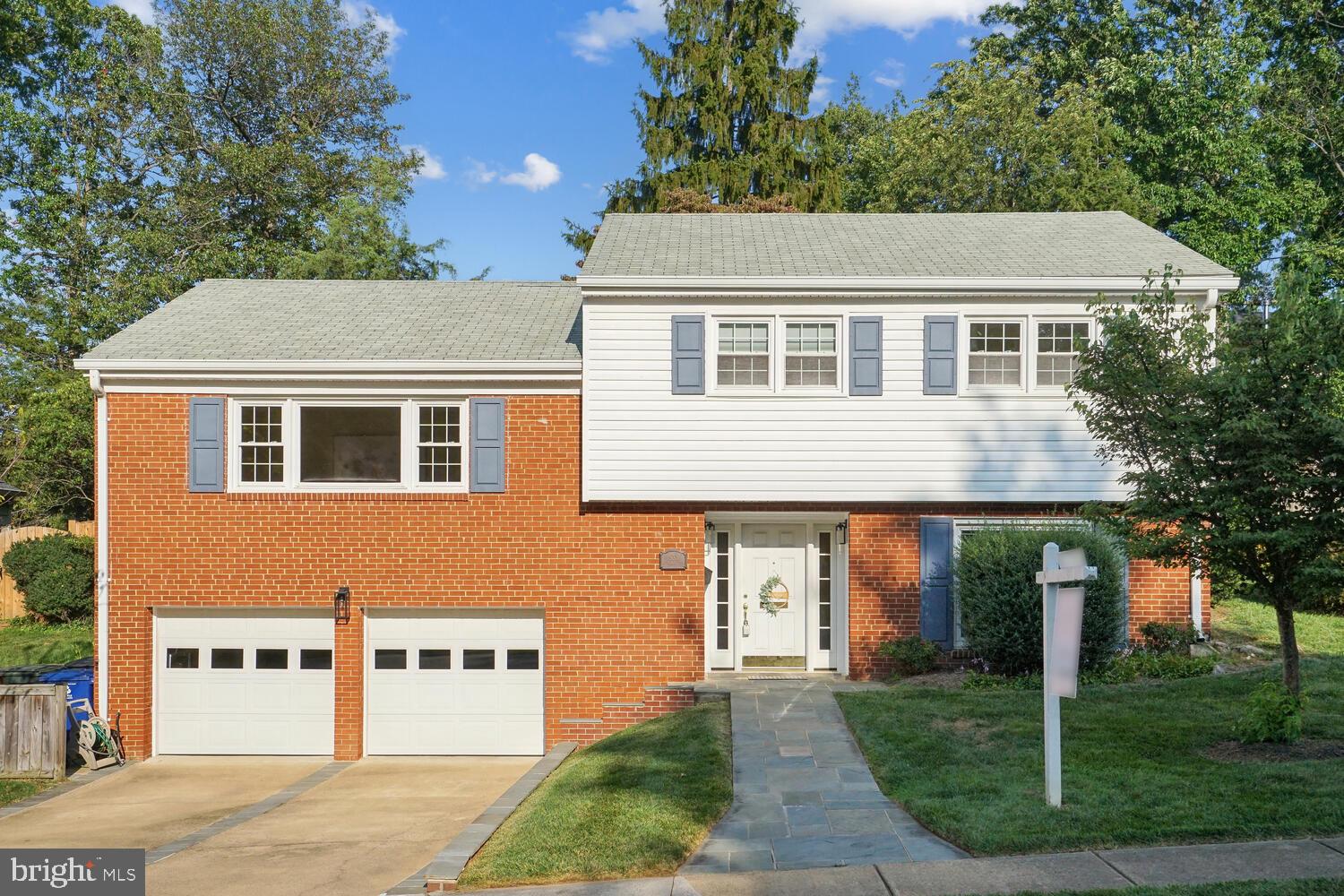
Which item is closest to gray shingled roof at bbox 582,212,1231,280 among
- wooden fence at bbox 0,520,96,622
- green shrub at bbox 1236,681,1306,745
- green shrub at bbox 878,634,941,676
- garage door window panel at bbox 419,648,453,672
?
green shrub at bbox 878,634,941,676

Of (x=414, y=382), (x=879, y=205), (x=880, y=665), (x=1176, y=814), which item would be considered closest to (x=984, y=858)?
(x=1176, y=814)

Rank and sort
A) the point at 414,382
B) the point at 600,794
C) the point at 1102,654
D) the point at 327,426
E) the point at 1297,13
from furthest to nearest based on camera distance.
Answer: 1. the point at 1297,13
2. the point at 327,426
3. the point at 414,382
4. the point at 1102,654
5. the point at 600,794

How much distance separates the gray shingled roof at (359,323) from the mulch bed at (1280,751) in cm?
888

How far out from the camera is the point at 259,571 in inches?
545

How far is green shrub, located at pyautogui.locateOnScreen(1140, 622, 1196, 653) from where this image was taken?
13.2 m

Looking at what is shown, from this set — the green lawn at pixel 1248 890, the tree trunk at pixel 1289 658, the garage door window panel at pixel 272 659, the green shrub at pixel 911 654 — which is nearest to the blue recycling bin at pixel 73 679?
the garage door window panel at pixel 272 659

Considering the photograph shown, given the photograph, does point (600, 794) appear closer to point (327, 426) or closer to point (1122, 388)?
point (1122, 388)

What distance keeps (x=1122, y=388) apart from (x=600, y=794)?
616 cm

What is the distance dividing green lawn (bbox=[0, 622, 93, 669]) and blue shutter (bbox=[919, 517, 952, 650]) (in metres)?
15.9

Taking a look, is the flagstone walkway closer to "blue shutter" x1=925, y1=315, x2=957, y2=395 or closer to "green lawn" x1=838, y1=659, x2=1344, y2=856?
"green lawn" x1=838, y1=659, x2=1344, y2=856

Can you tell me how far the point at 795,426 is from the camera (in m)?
13.3

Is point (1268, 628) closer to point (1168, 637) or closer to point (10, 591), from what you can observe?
point (1168, 637)

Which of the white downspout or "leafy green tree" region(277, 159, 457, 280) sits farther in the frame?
"leafy green tree" region(277, 159, 457, 280)

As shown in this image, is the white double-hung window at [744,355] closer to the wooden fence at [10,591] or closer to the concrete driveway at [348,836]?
the concrete driveway at [348,836]
